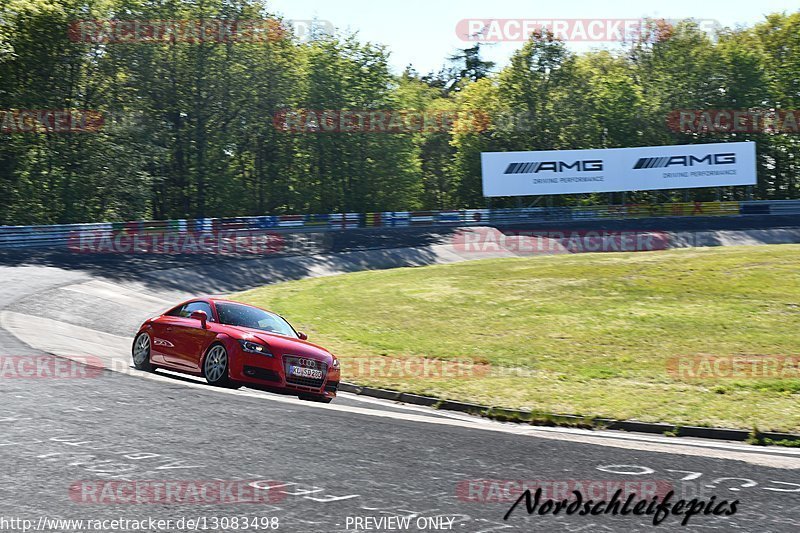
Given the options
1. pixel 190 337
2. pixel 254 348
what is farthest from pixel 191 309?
pixel 254 348

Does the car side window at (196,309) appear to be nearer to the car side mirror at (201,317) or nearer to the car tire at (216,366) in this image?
the car side mirror at (201,317)

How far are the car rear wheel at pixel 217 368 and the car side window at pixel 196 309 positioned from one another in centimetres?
73

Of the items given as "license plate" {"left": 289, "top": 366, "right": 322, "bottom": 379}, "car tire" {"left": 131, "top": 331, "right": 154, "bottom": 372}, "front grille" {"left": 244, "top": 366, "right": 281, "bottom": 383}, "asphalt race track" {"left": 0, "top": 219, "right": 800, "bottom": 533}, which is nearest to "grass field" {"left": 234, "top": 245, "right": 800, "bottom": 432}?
"asphalt race track" {"left": 0, "top": 219, "right": 800, "bottom": 533}

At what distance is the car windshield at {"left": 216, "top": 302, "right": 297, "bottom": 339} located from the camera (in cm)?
1380

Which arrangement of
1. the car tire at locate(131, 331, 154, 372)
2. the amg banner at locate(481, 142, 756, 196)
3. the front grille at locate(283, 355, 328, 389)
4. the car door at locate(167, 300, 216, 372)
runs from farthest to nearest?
the amg banner at locate(481, 142, 756, 196)
the car tire at locate(131, 331, 154, 372)
the car door at locate(167, 300, 216, 372)
the front grille at locate(283, 355, 328, 389)

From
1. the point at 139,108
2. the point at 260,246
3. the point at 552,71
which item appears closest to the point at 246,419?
the point at 260,246

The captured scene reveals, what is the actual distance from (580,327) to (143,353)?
11.5 metres

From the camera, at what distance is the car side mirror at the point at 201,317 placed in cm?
1364

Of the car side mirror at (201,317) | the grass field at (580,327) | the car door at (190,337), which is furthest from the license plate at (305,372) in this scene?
the grass field at (580,327)

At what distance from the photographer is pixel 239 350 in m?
12.9

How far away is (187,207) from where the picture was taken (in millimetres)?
60406

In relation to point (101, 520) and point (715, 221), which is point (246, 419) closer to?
point (101, 520)

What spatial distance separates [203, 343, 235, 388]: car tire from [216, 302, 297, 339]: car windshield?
0.59 m

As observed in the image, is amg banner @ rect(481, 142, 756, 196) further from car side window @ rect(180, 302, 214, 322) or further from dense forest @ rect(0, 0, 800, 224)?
car side window @ rect(180, 302, 214, 322)
